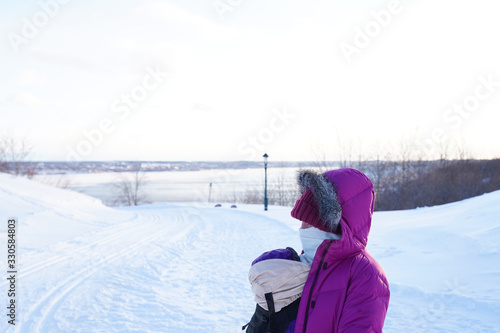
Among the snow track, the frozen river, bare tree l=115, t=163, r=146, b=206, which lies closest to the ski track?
the snow track

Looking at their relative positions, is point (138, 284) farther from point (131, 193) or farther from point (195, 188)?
point (195, 188)

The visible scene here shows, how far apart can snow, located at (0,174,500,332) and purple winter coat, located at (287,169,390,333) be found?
3.41m

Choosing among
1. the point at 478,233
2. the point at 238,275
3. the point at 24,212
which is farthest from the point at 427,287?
the point at 24,212

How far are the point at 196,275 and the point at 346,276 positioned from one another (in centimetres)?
619

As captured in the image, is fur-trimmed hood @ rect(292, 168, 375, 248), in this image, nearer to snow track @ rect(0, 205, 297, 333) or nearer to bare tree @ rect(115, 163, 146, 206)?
snow track @ rect(0, 205, 297, 333)

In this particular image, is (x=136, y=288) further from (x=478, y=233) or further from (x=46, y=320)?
(x=478, y=233)

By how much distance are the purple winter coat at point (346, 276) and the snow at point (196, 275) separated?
3.41m

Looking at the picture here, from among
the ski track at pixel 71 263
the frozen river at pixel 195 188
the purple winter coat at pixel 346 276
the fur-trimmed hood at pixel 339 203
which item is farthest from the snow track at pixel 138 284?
the frozen river at pixel 195 188

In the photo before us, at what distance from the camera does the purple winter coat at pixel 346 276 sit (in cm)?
166

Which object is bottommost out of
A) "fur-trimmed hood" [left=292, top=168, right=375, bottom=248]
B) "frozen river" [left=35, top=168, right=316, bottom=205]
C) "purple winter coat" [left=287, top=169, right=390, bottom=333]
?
"frozen river" [left=35, top=168, right=316, bottom=205]

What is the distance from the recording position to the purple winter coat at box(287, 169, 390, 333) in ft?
5.43

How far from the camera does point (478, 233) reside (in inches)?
297

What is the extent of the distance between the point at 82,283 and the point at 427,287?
5.82m

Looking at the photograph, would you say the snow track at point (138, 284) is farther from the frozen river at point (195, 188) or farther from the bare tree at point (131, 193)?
the bare tree at point (131, 193)
